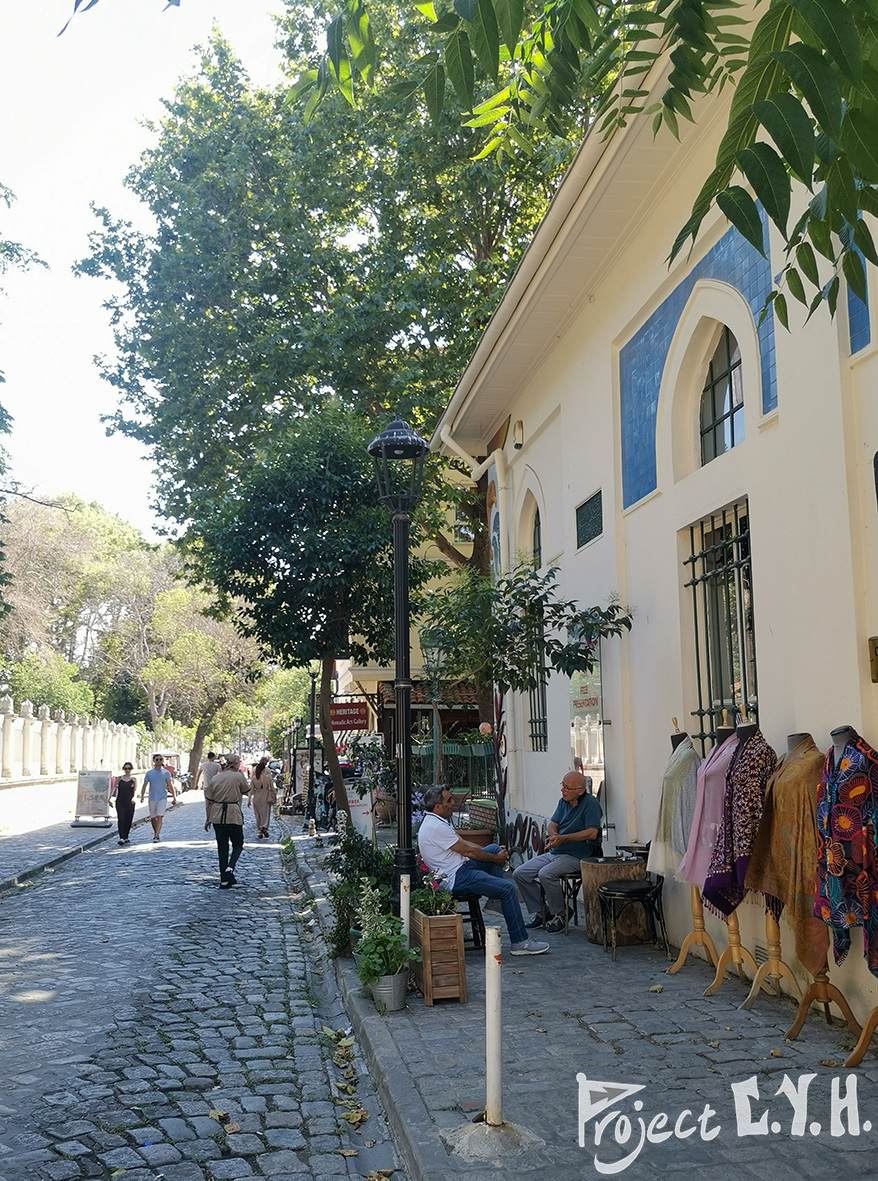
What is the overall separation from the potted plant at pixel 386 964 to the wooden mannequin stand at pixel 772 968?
2.10m

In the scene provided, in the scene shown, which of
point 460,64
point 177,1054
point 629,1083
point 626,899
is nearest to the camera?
point 460,64

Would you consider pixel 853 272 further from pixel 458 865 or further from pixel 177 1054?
pixel 458 865

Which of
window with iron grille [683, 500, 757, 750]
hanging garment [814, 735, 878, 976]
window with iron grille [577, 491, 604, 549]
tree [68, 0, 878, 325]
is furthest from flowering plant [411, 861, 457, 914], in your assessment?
tree [68, 0, 878, 325]

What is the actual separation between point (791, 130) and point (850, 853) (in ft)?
12.9

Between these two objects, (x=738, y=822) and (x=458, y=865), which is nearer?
(x=738, y=822)

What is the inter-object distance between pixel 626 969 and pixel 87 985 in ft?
13.3

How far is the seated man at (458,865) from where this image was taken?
8.19 m

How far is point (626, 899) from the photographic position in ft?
26.5

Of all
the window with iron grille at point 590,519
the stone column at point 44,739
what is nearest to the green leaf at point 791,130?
the window with iron grille at point 590,519

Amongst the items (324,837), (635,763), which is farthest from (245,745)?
(635,763)

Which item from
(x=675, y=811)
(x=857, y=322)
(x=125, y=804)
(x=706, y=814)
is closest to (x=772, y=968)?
(x=706, y=814)

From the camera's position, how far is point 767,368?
7.04m

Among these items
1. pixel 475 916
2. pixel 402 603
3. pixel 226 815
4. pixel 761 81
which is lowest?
pixel 475 916

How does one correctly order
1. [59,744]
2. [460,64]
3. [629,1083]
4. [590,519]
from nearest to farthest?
[460,64], [629,1083], [590,519], [59,744]
